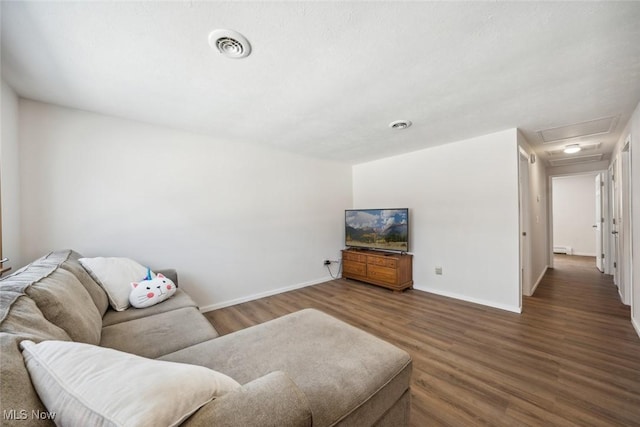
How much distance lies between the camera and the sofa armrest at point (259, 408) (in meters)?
0.61

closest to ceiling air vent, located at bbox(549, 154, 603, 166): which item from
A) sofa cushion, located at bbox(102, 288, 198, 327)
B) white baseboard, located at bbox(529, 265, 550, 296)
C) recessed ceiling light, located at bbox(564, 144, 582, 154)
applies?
recessed ceiling light, located at bbox(564, 144, 582, 154)

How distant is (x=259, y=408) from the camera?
671 mm

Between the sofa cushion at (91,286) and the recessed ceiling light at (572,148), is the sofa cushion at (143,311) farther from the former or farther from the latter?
the recessed ceiling light at (572,148)

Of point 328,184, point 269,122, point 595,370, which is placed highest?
point 269,122

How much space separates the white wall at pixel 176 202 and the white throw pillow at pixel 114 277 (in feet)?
1.81

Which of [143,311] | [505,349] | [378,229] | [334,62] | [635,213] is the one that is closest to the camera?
[334,62]

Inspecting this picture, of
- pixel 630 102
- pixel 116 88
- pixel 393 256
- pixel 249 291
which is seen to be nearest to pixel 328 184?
pixel 393 256

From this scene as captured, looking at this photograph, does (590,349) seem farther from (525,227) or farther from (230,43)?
(230,43)

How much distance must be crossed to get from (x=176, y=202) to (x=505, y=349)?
3.75 m

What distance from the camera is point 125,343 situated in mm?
1437

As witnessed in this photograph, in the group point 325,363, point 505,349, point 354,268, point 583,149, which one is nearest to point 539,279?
point 583,149

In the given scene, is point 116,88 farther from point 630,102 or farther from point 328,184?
point 630,102

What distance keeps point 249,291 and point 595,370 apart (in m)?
3.56

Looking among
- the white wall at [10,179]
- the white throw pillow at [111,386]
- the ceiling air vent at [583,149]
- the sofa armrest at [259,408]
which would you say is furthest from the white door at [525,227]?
the white wall at [10,179]
